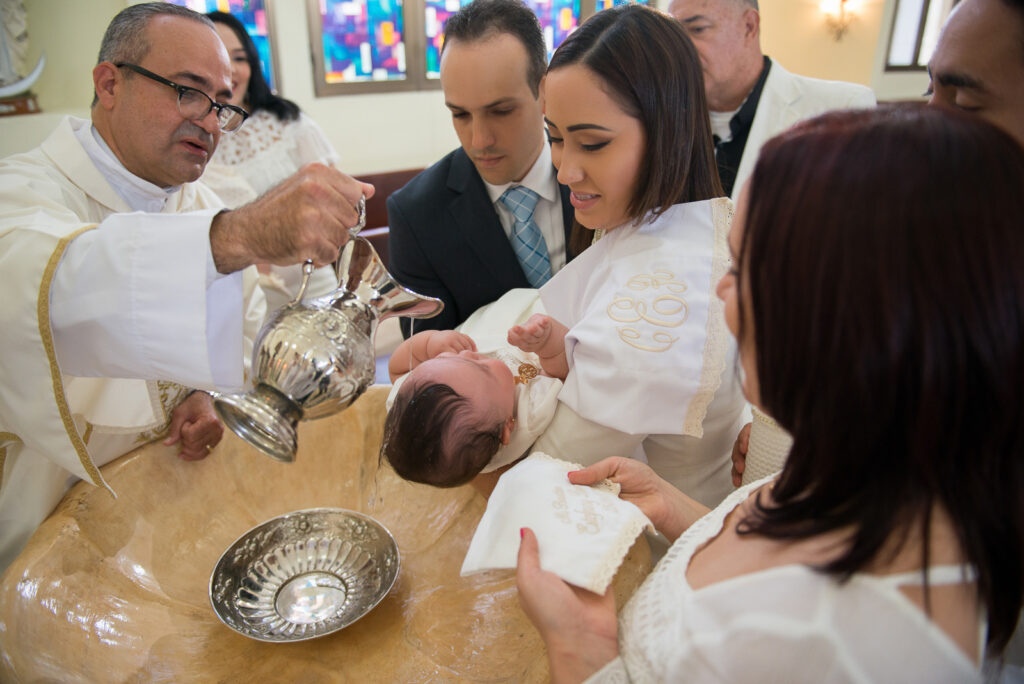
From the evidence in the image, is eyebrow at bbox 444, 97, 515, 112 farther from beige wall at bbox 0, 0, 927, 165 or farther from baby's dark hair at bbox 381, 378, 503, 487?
beige wall at bbox 0, 0, 927, 165

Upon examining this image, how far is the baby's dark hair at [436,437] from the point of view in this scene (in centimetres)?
155

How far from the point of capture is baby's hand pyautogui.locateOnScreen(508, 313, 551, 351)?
1.60m

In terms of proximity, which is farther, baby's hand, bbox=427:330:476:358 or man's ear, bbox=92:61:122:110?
man's ear, bbox=92:61:122:110

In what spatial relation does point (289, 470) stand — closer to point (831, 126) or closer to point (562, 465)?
point (562, 465)

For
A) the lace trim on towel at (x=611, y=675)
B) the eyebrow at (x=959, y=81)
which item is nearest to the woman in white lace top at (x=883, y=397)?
the lace trim on towel at (x=611, y=675)

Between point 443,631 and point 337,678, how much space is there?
0.25 m

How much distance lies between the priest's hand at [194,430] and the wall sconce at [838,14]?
7.75 meters

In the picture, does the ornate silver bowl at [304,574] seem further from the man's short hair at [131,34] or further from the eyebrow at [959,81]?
the eyebrow at [959,81]

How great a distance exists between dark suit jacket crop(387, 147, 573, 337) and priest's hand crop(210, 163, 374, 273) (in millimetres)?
1233

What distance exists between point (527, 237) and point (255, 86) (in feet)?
8.04

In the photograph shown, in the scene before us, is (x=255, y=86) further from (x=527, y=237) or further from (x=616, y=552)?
(x=616, y=552)

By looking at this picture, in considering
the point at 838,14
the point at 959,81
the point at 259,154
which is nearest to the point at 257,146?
the point at 259,154

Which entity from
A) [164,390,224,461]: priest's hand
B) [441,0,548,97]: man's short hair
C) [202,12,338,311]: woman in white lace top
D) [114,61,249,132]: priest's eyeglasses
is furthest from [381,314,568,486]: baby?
[202,12,338,311]: woman in white lace top

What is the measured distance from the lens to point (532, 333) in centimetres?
160
